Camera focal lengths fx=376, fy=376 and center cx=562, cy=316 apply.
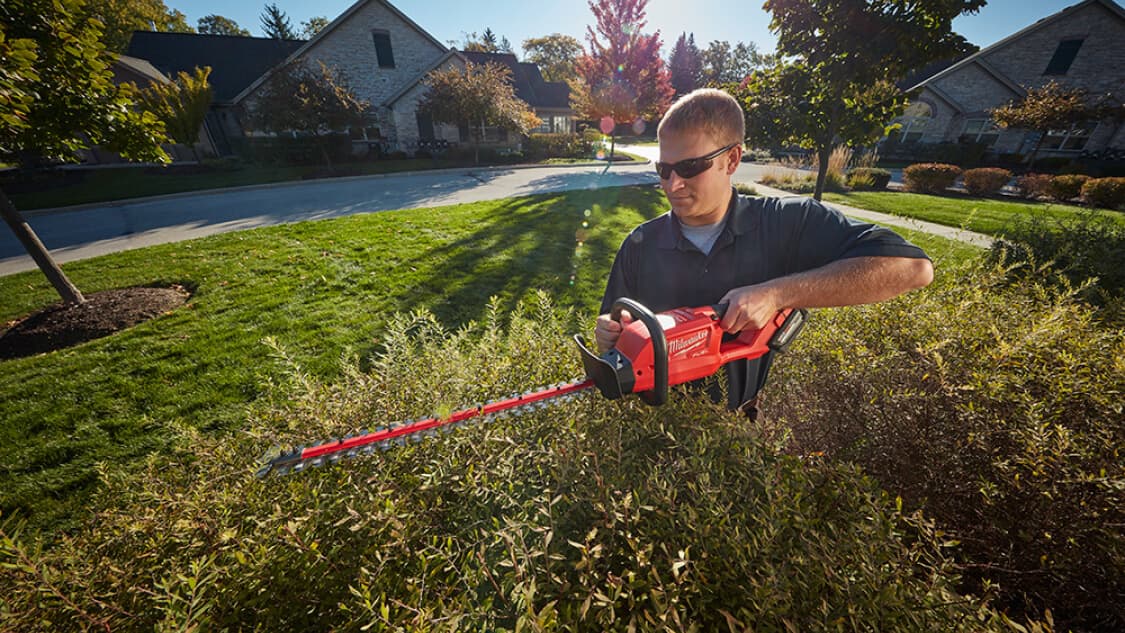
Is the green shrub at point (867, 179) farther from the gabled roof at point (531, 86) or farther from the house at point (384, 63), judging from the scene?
the house at point (384, 63)

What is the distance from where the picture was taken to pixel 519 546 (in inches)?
41.5

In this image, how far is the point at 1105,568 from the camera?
48.5 inches

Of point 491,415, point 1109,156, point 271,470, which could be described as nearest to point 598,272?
point 491,415

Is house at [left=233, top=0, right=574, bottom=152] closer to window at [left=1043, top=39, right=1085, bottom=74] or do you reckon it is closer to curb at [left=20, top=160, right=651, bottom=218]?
curb at [left=20, top=160, right=651, bottom=218]

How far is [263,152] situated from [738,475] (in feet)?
95.8

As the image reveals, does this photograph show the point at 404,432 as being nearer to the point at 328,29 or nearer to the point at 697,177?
the point at 697,177

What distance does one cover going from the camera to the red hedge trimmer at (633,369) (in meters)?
1.53

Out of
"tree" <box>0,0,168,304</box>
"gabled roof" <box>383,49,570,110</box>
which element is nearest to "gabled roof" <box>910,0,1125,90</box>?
"gabled roof" <box>383,49,570,110</box>

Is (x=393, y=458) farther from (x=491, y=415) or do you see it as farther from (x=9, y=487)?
(x=9, y=487)

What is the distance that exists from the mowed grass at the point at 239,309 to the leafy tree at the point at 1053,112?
21.1 meters

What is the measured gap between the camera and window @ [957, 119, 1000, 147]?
24.0 meters

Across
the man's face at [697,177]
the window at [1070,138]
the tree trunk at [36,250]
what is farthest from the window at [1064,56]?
the tree trunk at [36,250]

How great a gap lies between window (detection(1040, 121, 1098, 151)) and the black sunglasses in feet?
109

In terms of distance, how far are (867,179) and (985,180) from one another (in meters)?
4.02
